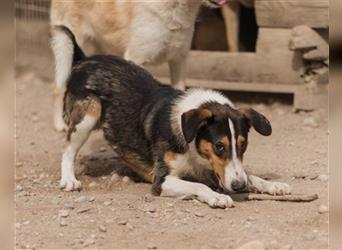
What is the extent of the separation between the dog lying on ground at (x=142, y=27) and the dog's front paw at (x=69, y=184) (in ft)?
3.60

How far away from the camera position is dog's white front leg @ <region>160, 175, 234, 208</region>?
4043 mm

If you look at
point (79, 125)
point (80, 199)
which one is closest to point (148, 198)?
point (80, 199)

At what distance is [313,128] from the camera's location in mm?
6441

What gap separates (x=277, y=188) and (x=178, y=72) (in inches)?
87.0

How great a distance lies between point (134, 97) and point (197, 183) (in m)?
1.00

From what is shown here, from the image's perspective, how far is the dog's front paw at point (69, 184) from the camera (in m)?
4.63

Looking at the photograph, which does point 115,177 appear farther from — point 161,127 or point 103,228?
point 103,228

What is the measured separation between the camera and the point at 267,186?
4.41 meters

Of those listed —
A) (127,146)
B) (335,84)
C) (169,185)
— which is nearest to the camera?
(335,84)

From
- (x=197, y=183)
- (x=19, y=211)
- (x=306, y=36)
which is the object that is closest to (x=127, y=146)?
(x=197, y=183)

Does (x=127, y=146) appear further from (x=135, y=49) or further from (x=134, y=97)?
(x=135, y=49)

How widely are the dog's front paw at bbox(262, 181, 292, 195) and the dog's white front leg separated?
16.4 inches

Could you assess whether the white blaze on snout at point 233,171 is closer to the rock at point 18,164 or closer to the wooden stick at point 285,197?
the wooden stick at point 285,197

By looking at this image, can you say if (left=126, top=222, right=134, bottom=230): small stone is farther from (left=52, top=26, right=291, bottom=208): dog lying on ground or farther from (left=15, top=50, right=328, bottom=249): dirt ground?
(left=52, top=26, right=291, bottom=208): dog lying on ground
